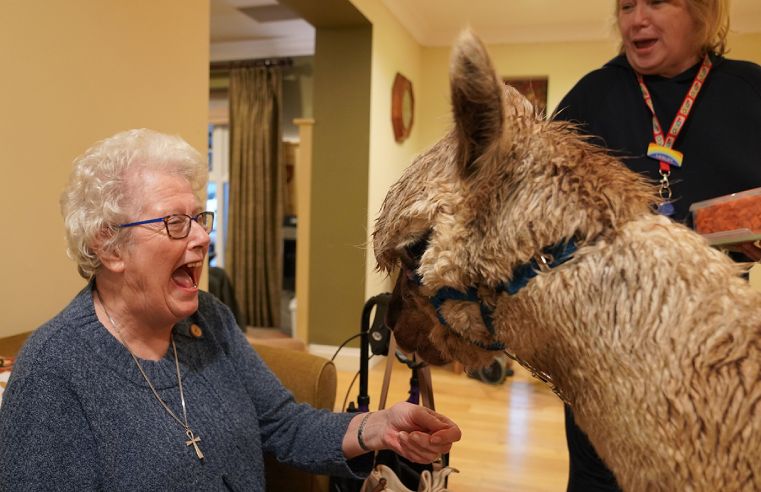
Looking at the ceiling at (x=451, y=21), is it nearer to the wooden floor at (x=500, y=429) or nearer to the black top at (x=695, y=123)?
the wooden floor at (x=500, y=429)

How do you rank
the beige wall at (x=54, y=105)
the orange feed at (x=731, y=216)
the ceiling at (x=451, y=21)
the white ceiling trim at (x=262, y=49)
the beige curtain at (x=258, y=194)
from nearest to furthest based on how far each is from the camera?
the orange feed at (x=731, y=216), the beige wall at (x=54, y=105), the ceiling at (x=451, y=21), the white ceiling trim at (x=262, y=49), the beige curtain at (x=258, y=194)

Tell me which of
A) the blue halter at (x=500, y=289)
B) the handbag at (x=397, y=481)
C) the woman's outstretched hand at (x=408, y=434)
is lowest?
the handbag at (x=397, y=481)

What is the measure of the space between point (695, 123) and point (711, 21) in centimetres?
22

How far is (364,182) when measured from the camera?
15.4 feet

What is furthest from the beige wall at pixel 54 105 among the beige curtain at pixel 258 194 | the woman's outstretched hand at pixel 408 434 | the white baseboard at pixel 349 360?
the beige curtain at pixel 258 194

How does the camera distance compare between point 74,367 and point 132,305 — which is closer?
point 74,367

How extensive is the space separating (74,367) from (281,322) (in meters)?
5.69

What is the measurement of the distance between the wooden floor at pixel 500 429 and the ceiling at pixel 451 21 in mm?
3214

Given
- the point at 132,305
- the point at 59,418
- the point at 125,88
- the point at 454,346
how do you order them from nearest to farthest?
the point at 454,346 < the point at 59,418 < the point at 132,305 < the point at 125,88

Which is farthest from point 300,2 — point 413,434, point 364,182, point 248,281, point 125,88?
point 413,434

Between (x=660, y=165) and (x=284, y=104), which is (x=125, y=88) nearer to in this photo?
(x=660, y=165)

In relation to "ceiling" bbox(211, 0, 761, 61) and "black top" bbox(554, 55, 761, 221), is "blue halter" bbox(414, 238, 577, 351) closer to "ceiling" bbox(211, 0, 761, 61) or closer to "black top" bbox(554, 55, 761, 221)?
"black top" bbox(554, 55, 761, 221)

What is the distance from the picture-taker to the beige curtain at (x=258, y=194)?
6.59 metres

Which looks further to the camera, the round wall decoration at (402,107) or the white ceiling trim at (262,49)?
the white ceiling trim at (262,49)
